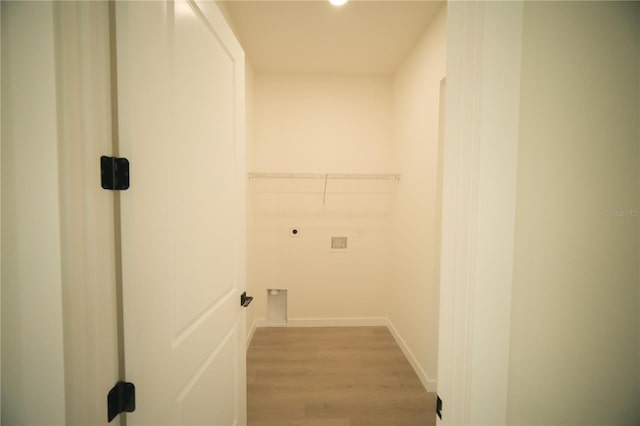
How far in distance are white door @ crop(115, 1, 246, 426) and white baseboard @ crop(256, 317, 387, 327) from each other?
1.69m

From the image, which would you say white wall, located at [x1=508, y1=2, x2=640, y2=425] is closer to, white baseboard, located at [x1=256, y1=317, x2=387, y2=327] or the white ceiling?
the white ceiling

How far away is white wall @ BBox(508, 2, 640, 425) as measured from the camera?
0.60 metres

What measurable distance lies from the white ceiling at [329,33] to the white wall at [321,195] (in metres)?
0.22

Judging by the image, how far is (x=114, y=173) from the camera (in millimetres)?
627

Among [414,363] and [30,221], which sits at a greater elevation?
[30,221]

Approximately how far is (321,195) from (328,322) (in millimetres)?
1449

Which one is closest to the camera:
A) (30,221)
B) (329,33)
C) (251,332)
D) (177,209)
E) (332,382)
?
(30,221)

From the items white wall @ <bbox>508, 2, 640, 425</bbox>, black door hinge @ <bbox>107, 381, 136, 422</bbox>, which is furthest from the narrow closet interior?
black door hinge @ <bbox>107, 381, 136, 422</bbox>

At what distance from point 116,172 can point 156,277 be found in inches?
11.9

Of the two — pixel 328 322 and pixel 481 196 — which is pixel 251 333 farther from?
pixel 481 196

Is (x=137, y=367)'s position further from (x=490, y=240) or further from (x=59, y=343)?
(x=490, y=240)

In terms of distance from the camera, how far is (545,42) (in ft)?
1.98

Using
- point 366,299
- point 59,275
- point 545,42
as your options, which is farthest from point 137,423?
point 366,299

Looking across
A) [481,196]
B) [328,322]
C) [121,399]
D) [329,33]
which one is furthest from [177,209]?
[328,322]
